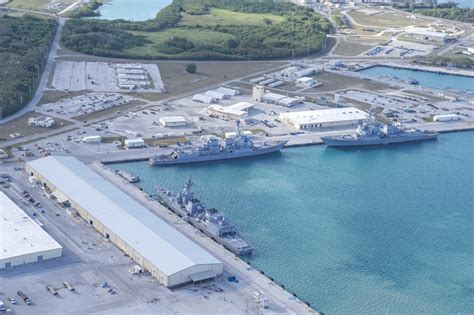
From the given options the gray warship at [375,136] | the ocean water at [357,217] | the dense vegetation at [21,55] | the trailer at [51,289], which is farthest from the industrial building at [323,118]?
the trailer at [51,289]

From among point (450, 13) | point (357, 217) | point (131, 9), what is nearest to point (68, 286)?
point (357, 217)

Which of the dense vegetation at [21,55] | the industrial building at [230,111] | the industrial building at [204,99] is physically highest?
the dense vegetation at [21,55]

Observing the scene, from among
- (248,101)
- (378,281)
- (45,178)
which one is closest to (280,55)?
(248,101)

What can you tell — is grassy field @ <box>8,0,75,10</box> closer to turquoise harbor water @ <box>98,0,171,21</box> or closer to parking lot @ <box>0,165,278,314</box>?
turquoise harbor water @ <box>98,0,171,21</box>

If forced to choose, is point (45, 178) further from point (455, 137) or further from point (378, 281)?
point (455, 137)

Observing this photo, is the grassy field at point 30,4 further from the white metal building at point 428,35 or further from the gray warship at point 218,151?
the gray warship at point 218,151
